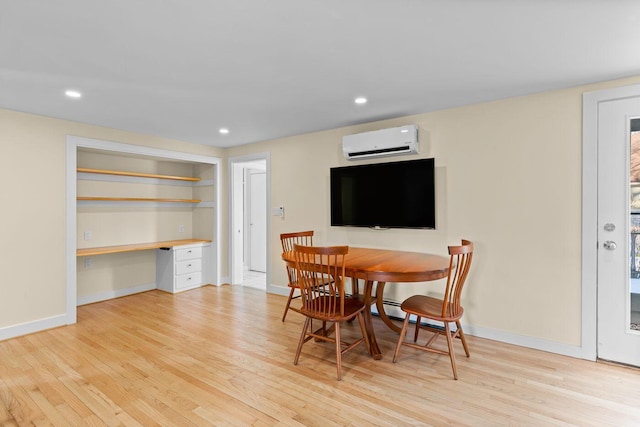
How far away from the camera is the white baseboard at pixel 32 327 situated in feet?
10.3

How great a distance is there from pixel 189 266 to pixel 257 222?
1.83 metres

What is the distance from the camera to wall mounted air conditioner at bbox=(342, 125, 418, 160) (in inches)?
132

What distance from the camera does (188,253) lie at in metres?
4.95

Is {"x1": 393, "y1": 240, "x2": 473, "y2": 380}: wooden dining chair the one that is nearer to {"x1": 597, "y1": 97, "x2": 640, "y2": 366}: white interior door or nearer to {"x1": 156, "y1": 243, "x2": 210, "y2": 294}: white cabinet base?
{"x1": 597, "y1": 97, "x2": 640, "y2": 366}: white interior door

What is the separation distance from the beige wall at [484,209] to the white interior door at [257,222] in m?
2.78

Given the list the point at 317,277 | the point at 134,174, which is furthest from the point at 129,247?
the point at 317,277

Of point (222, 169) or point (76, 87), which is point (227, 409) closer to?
point (76, 87)

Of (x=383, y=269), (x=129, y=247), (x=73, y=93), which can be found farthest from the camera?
(x=129, y=247)

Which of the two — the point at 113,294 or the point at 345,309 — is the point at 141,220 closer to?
the point at 113,294

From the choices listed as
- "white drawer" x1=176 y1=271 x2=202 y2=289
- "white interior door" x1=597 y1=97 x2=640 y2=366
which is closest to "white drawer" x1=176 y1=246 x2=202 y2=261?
"white drawer" x1=176 y1=271 x2=202 y2=289

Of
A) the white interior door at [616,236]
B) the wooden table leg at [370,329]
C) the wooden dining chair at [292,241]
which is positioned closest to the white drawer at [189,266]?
the wooden dining chair at [292,241]

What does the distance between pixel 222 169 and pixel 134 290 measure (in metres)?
2.26

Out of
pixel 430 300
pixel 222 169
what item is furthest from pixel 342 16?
pixel 222 169

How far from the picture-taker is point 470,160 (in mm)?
3156
